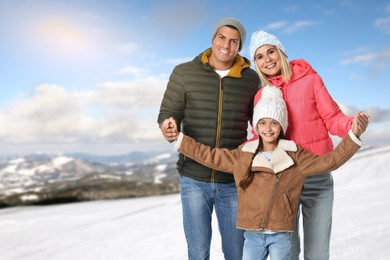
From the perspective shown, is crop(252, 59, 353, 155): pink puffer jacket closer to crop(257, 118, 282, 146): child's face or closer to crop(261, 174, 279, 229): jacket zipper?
crop(257, 118, 282, 146): child's face

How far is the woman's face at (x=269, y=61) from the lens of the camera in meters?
2.71

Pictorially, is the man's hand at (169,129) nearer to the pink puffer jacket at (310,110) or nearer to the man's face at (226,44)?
the man's face at (226,44)

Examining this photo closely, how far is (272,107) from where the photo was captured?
8.45 feet

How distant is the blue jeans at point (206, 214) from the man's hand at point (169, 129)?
0.42m

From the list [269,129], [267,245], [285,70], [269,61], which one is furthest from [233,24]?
[267,245]

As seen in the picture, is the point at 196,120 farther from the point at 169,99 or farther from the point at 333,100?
the point at 333,100

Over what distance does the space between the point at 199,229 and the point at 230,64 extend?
49.2 inches

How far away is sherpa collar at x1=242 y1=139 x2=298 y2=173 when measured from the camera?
2.64m

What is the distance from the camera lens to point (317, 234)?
280 centimetres

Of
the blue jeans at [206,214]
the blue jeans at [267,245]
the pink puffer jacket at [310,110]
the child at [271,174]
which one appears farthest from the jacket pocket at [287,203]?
the blue jeans at [206,214]

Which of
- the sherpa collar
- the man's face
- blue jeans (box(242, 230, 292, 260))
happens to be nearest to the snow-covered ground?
blue jeans (box(242, 230, 292, 260))

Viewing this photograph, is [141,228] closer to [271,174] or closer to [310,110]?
[271,174]

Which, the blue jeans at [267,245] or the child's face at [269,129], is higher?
the child's face at [269,129]

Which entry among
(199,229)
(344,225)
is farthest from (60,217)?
(199,229)
